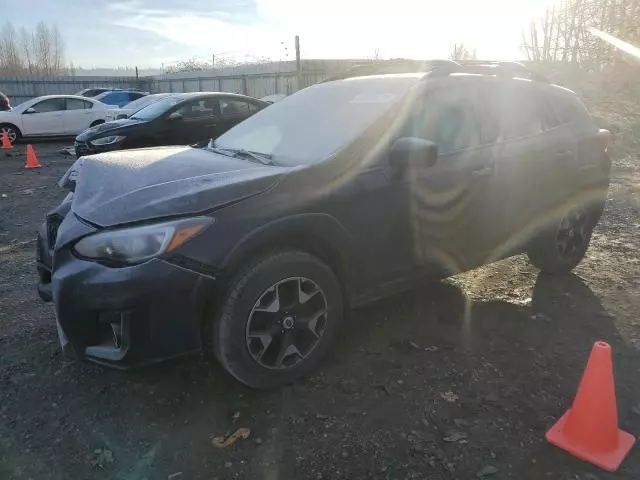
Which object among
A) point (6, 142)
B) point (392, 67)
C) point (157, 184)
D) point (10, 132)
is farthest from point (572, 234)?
point (10, 132)

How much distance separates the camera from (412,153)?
300cm

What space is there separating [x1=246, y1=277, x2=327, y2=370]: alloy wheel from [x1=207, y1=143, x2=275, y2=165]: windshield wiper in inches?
33.3

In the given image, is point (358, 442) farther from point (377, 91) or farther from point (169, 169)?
point (377, 91)

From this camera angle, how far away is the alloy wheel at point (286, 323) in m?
2.76

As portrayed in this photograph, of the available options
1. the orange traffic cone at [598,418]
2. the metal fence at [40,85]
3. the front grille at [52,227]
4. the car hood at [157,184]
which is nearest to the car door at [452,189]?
the car hood at [157,184]

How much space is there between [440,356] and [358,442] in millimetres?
986

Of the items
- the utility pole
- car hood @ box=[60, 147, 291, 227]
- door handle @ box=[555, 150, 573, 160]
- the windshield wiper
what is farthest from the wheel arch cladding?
the utility pole

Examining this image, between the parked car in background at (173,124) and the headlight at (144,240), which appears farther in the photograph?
the parked car in background at (173,124)

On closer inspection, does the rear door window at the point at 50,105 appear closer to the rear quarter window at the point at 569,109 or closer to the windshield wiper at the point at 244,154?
the windshield wiper at the point at 244,154

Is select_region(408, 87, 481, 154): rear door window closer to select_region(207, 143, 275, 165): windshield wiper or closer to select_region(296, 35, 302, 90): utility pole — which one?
select_region(207, 143, 275, 165): windshield wiper

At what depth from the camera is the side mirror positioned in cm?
300

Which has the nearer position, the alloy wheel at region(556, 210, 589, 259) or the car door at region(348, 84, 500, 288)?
the car door at region(348, 84, 500, 288)

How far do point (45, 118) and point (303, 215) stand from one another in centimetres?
1566

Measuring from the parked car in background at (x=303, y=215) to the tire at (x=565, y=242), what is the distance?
5cm
